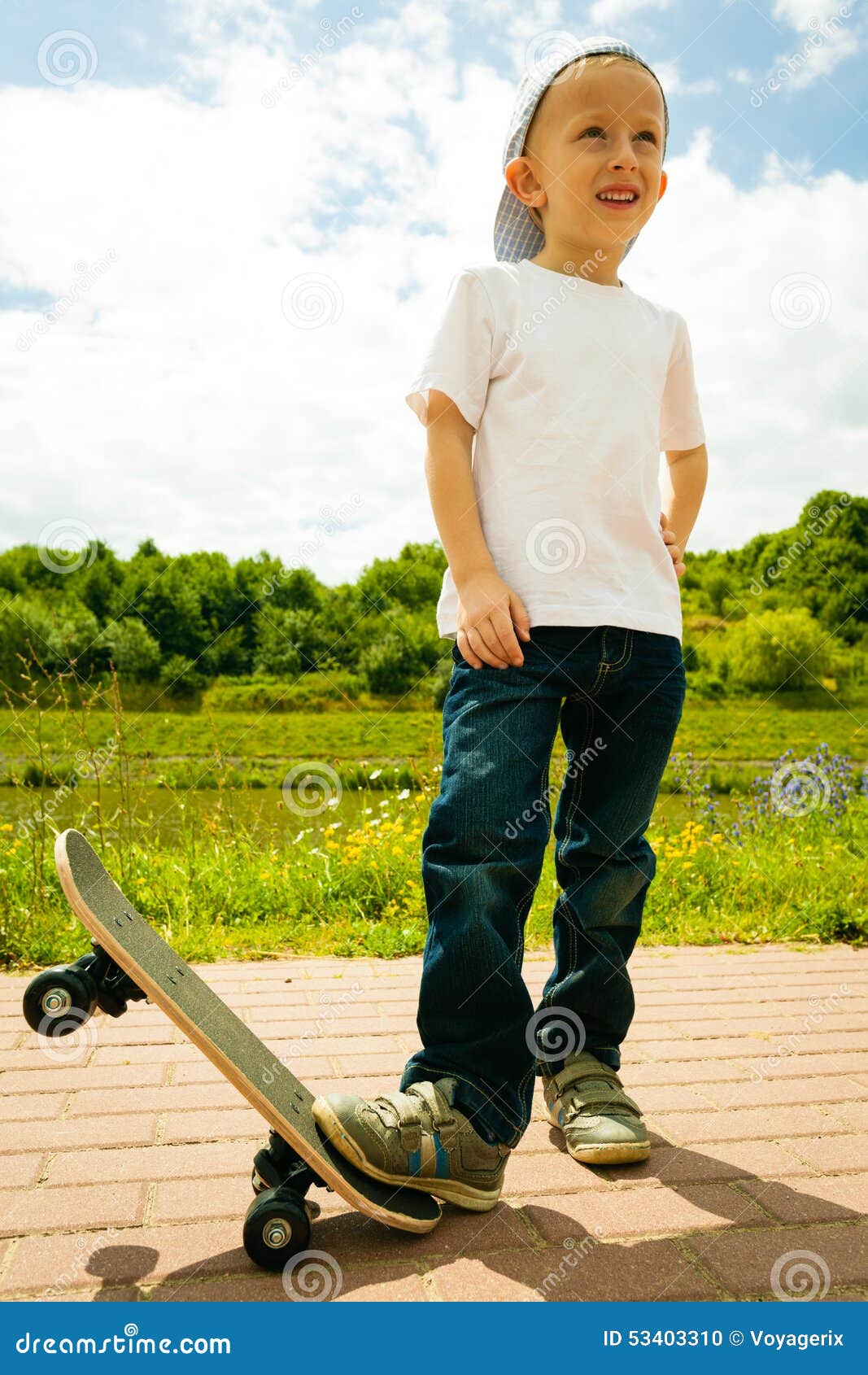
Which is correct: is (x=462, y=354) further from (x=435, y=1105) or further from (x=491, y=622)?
(x=435, y=1105)

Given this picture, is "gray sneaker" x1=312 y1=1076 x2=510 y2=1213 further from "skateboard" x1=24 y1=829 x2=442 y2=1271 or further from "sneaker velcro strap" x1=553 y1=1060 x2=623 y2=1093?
"sneaker velcro strap" x1=553 y1=1060 x2=623 y2=1093

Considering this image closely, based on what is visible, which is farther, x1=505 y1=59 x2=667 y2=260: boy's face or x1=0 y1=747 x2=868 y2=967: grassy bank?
x1=0 y1=747 x2=868 y2=967: grassy bank

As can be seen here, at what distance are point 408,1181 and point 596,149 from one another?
155cm

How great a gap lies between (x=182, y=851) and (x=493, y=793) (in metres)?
2.74

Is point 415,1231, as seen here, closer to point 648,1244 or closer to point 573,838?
point 648,1244

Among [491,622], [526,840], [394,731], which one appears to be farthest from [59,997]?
[394,731]

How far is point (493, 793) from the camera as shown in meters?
1.46

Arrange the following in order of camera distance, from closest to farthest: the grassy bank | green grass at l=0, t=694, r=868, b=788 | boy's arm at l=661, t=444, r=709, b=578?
boy's arm at l=661, t=444, r=709, b=578
the grassy bank
green grass at l=0, t=694, r=868, b=788

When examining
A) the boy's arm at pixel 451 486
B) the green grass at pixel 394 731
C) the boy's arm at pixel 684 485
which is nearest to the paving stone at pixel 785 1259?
the boy's arm at pixel 451 486

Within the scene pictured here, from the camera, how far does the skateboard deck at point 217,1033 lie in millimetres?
1236

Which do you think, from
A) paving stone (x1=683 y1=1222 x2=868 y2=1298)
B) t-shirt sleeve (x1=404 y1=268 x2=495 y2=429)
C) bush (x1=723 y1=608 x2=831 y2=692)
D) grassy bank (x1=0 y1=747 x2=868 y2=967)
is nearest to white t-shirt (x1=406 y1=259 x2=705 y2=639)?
t-shirt sleeve (x1=404 y1=268 x2=495 y2=429)

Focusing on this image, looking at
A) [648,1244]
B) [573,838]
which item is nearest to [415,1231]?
[648,1244]

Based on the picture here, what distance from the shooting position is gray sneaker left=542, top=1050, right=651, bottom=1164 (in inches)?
63.3

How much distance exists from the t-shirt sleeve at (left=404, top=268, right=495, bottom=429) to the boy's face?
205 mm
